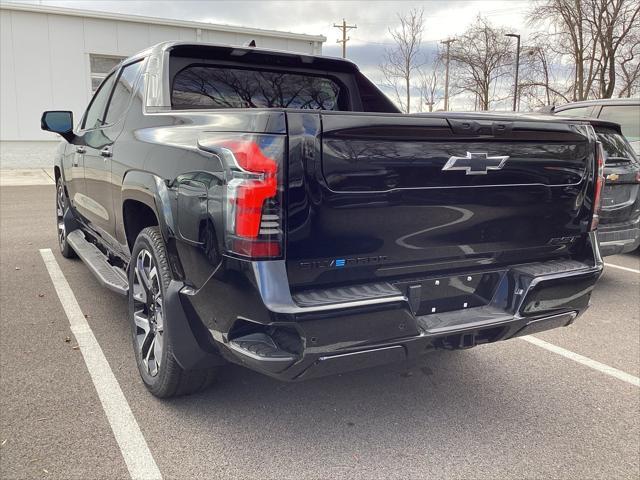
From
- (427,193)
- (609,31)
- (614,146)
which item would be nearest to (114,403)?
(427,193)

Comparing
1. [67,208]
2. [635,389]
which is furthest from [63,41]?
[635,389]

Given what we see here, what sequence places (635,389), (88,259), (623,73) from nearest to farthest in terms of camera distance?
(635,389) → (88,259) → (623,73)

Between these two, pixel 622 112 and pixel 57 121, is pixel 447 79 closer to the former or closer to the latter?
pixel 622 112

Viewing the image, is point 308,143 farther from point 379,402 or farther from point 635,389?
point 635,389

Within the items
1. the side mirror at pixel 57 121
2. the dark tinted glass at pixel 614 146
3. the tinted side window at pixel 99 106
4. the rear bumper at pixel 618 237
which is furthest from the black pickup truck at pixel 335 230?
the dark tinted glass at pixel 614 146

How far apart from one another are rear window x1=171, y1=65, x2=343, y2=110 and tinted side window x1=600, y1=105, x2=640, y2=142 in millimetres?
4965

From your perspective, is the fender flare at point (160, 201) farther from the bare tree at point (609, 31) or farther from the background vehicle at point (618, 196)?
the bare tree at point (609, 31)

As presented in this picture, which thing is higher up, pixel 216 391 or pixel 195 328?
pixel 195 328

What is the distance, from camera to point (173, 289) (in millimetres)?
2580

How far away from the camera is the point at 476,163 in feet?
8.29

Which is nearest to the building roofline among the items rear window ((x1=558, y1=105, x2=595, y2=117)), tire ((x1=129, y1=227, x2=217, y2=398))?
rear window ((x1=558, y1=105, x2=595, y2=117))

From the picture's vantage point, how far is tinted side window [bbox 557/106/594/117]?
7453mm

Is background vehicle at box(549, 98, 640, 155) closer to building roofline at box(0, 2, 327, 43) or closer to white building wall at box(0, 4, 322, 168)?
building roofline at box(0, 2, 327, 43)

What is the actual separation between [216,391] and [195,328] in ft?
2.62
